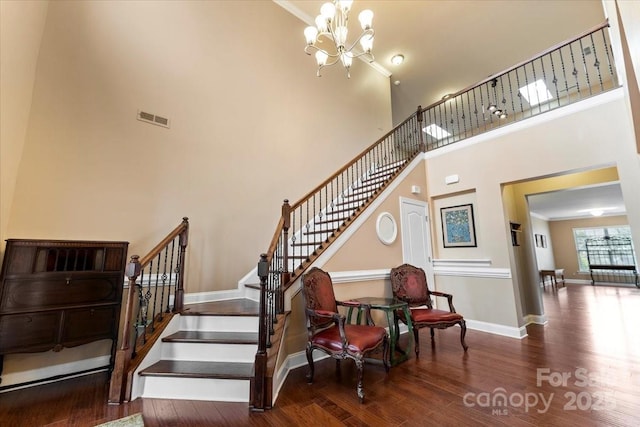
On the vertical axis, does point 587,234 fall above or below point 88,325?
above

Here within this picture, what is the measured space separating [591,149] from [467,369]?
3286 mm

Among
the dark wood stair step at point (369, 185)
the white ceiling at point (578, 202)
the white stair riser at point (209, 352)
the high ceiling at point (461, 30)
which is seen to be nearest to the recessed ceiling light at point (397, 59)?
the high ceiling at point (461, 30)

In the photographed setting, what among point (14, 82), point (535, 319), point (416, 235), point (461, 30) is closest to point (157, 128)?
point (14, 82)

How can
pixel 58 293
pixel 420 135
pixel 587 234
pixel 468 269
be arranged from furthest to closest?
pixel 587 234 → pixel 420 135 → pixel 468 269 → pixel 58 293

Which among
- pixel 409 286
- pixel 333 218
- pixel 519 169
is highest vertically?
pixel 519 169

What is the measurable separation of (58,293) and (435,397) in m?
3.62

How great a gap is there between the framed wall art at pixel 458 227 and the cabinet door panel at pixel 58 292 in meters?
5.05

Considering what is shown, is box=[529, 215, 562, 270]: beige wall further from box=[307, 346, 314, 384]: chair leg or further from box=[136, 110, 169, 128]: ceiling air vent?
box=[136, 110, 169, 128]: ceiling air vent

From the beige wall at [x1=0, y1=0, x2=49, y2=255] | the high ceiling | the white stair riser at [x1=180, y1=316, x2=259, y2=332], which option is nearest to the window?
the high ceiling

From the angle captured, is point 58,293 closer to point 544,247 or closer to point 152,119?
point 152,119

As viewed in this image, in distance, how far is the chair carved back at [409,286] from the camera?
13.0ft

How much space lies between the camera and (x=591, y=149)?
3.57 metres

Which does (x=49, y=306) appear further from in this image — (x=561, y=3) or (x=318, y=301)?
(x=561, y=3)

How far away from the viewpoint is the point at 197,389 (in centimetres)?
235
